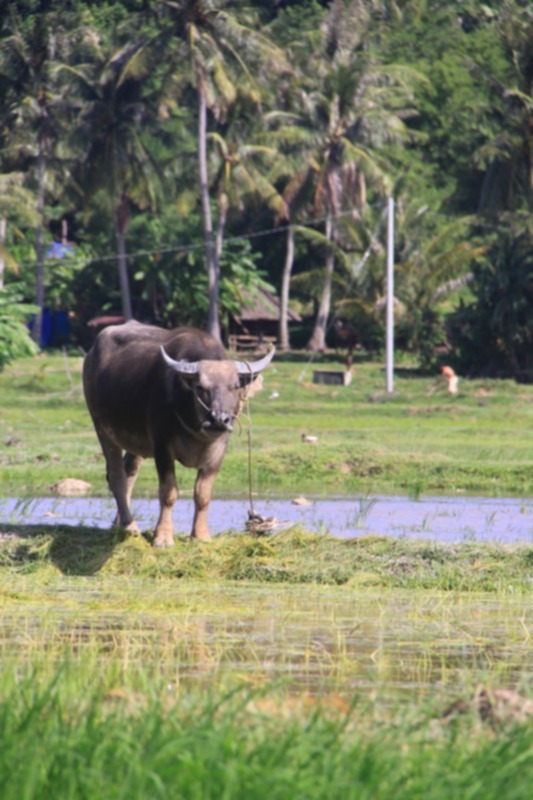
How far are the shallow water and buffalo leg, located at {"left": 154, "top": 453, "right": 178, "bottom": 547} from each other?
44.2 inches

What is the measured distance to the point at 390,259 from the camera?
32156mm

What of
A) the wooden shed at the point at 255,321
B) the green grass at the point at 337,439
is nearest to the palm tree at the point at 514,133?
the wooden shed at the point at 255,321

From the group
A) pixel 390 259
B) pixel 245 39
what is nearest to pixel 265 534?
pixel 390 259

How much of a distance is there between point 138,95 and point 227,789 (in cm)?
4382

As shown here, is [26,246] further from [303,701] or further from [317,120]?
[303,701]

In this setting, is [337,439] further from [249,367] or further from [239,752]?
[239,752]

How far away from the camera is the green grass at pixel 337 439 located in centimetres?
1627

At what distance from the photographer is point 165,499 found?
9.80m

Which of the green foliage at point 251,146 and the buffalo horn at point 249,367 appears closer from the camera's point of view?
the buffalo horn at point 249,367

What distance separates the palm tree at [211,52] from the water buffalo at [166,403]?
3049cm

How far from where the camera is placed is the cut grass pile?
8977 millimetres

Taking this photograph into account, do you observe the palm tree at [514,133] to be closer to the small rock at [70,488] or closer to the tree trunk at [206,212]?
the tree trunk at [206,212]

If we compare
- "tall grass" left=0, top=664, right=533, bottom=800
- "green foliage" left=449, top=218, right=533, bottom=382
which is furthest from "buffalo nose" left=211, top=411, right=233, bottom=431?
"green foliage" left=449, top=218, right=533, bottom=382

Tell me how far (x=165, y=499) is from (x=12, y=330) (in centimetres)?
1888
